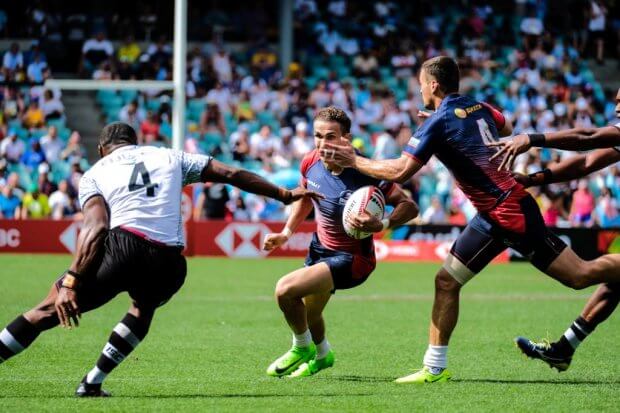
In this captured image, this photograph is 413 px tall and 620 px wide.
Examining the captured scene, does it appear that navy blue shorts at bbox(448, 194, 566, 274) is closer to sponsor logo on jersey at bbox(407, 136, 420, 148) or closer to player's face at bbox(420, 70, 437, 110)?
sponsor logo on jersey at bbox(407, 136, 420, 148)

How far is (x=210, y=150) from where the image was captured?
2698cm

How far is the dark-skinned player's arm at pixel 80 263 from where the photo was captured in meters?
7.46

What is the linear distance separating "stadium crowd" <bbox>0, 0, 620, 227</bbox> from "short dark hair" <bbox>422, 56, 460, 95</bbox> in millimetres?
15024

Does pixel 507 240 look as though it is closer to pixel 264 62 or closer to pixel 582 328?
pixel 582 328

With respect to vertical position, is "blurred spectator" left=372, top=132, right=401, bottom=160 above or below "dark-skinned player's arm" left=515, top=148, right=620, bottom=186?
below

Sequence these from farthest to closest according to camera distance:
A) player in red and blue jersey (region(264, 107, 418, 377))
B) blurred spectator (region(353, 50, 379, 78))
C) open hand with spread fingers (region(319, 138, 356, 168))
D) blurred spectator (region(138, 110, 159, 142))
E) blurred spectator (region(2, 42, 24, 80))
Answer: blurred spectator (region(353, 50, 379, 78)), blurred spectator (region(138, 110, 159, 142)), blurred spectator (region(2, 42, 24, 80)), player in red and blue jersey (region(264, 107, 418, 377)), open hand with spread fingers (region(319, 138, 356, 168))

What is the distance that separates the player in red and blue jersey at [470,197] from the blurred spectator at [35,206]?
16660 mm

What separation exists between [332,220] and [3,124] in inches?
746

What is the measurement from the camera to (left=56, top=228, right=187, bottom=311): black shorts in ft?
25.0

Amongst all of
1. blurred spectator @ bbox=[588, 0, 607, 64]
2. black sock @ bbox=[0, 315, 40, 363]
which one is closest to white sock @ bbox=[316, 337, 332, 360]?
black sock @ bbox=[0, 315, 40, 363]

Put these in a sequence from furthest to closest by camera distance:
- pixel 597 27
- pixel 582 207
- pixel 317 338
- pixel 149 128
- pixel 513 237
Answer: pixel 597 27
pixel 149 128
pixel 582 207
pixel 317 338
pixel 513 237

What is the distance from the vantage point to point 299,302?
8.88 meters

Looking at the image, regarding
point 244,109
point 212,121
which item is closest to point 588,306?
point 212,121

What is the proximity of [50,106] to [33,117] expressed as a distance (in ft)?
A: 2.55
